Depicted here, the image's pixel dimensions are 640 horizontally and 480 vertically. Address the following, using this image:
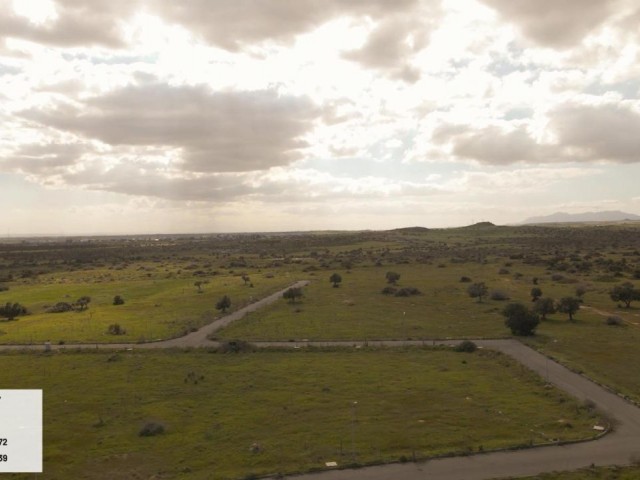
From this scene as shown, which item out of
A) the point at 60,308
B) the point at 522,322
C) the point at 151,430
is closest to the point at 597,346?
the point at 522,322

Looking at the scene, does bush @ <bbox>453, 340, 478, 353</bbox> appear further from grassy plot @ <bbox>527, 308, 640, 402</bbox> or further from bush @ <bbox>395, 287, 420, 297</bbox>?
bush @ <bbox>395, 287, 420, 297</bbox>

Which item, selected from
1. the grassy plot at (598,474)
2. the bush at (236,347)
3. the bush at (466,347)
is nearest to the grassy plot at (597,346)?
the bush at (466,347)

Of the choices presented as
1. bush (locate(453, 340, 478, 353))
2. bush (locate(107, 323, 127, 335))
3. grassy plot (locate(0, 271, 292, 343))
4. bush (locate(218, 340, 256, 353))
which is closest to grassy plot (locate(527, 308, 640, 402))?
bush (locate(453, 340, 478, 353))

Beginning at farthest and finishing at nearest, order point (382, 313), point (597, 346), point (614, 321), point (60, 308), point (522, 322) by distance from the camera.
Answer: point (60, 308), point (382, 313), point (614, 321), point (522, 322), point (597, 346)

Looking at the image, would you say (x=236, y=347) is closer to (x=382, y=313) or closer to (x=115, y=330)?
(x=115, y=330)

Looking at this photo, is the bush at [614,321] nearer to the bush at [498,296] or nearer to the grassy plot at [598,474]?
the bush at [498,296]
